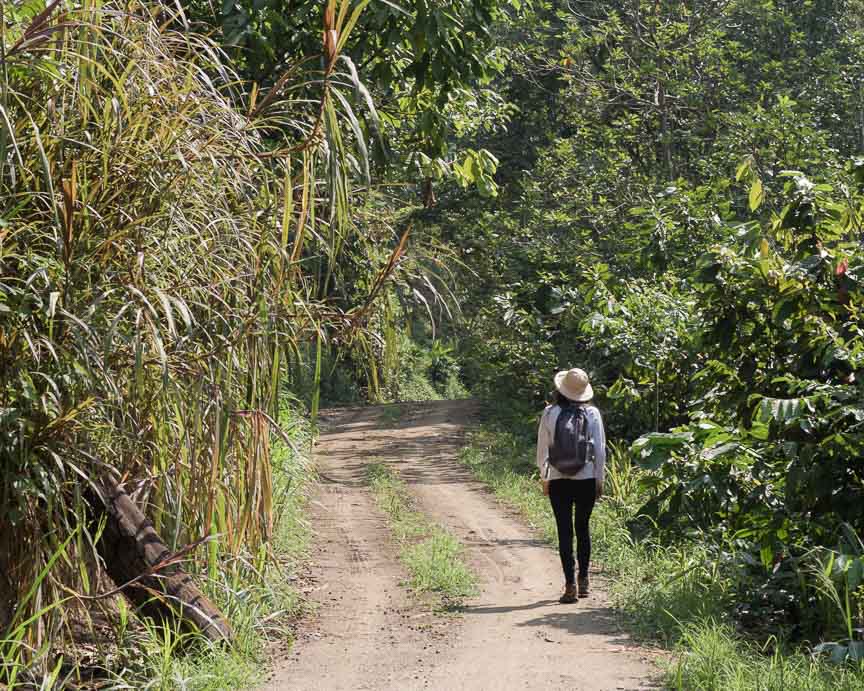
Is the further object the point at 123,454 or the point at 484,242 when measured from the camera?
the point at 484,242

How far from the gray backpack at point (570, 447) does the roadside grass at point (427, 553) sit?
1.14 metres

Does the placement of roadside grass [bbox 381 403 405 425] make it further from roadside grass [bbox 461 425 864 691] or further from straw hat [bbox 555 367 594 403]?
straw hat [bbox 555 367 594 403]

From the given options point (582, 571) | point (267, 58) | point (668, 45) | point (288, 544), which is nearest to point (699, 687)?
point (582, 571)

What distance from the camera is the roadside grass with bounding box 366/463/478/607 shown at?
762 centimetres

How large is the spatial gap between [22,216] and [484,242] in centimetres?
1373

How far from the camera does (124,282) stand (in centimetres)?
523

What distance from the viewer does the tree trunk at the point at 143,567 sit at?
18.2ft

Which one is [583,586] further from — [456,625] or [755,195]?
[755,195]

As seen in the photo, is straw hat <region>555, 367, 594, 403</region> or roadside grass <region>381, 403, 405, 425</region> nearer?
straw hat <region>555, 367, 594, 403</region>

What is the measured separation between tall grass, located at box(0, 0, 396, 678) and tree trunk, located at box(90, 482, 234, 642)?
10 cm

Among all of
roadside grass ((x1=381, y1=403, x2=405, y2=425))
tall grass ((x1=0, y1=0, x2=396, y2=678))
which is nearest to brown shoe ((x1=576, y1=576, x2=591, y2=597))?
tall grass ((x1=0, y1=0, x2=396, y2=678))

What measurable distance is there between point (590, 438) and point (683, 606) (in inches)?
49.0

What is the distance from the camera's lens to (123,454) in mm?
5727

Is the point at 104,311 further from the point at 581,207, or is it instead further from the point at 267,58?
the point at 581,207
